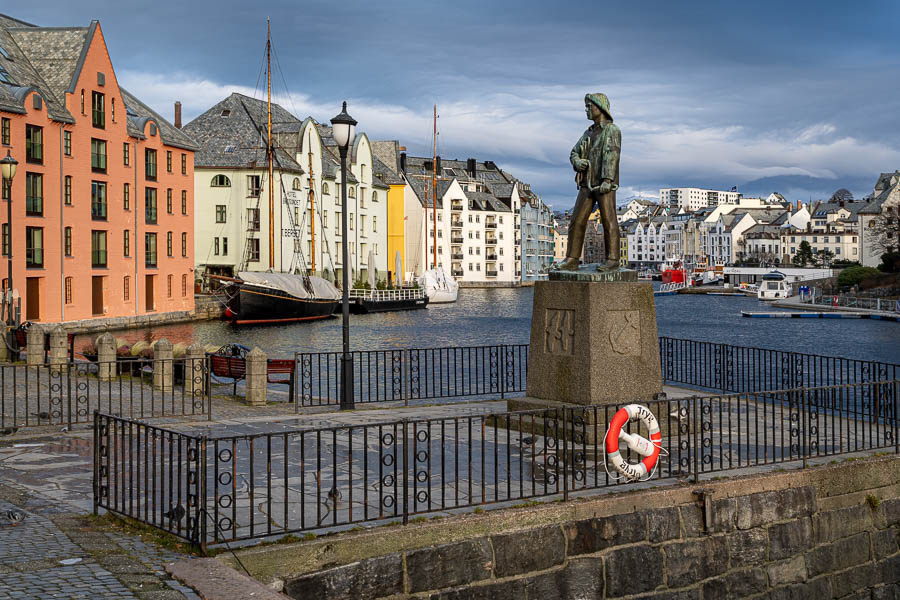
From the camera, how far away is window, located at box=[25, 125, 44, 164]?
158 ft

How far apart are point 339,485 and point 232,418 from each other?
6.60 m

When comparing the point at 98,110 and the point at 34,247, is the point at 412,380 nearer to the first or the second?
the point at 34,247

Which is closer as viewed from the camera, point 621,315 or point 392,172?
point 621,315

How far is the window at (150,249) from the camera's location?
60062 millimetres

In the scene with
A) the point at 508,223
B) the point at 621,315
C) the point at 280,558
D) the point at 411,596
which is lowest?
the point at 411,596

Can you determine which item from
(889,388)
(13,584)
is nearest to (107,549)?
(13,584)

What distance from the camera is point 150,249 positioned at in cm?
6081

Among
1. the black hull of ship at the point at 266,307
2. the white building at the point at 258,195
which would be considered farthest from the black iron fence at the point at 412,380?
Answer: the white building at the point at 258,195

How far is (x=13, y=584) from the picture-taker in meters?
6.66

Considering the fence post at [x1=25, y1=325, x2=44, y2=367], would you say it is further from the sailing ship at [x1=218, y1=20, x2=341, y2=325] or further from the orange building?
the sailing ship at [x1=218, y1=20, x2=341, y2=325]

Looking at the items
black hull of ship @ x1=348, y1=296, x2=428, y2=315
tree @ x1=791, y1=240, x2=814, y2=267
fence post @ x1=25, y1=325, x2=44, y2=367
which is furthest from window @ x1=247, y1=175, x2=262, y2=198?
tree @ x1=791, y1=240, x2=814, y2=267

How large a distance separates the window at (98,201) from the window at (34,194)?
4994 mm

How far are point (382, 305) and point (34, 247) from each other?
39.9 m

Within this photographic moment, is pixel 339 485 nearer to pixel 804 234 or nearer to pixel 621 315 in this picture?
pixel 621 315
